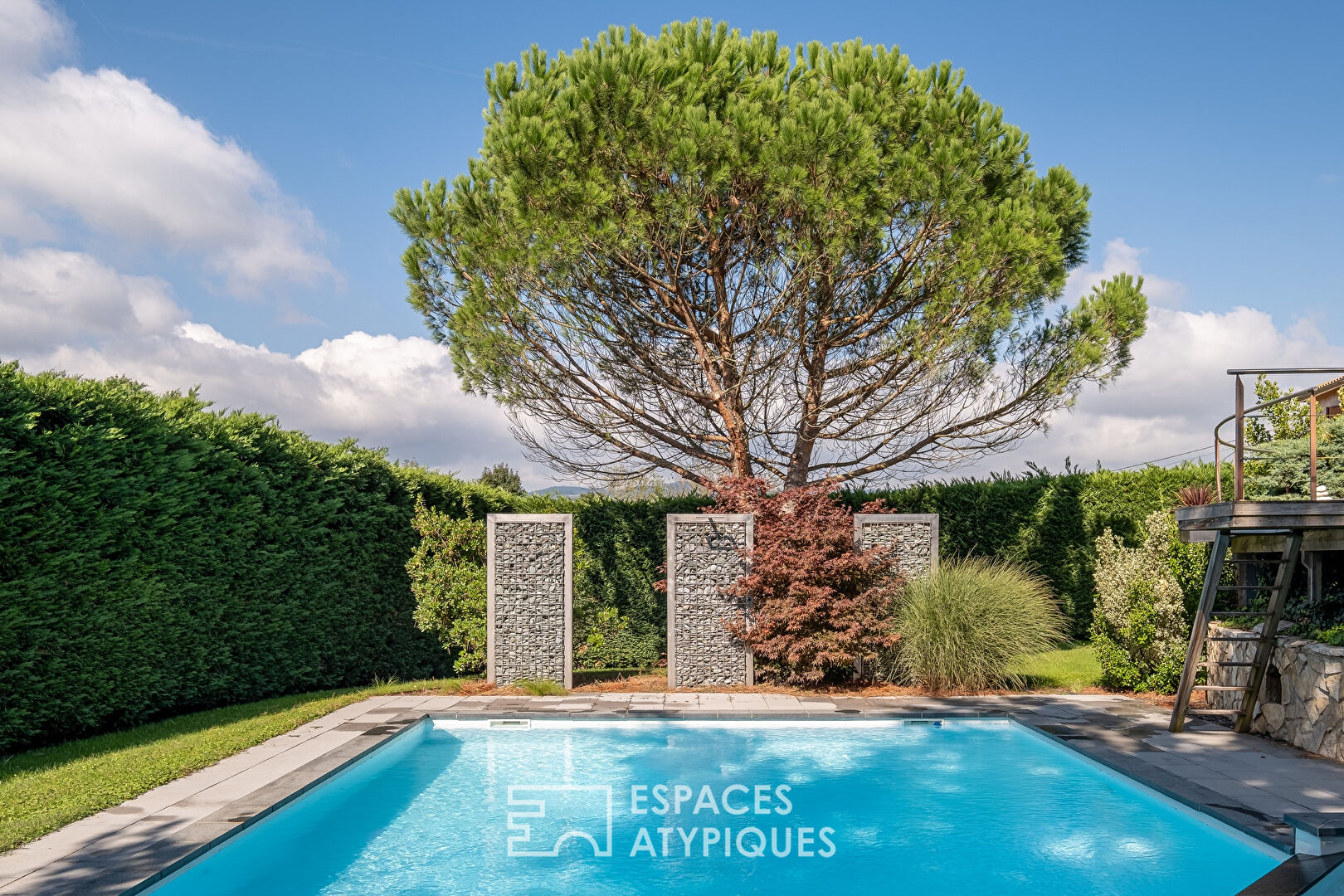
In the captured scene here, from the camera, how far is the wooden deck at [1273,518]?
6.57 m

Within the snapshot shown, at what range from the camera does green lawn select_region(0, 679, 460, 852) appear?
4836 mm

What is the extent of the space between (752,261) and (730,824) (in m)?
8.63

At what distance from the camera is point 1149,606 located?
8.65 meters

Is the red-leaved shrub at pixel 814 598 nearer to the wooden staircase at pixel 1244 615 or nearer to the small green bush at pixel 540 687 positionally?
the small green bush at pixel 540 687

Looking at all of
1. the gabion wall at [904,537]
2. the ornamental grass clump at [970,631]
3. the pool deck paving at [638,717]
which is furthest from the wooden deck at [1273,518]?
the gabion wall at [904,537]

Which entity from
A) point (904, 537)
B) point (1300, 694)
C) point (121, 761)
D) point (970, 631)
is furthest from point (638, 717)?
point (1300, 694)

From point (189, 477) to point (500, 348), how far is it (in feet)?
17.8

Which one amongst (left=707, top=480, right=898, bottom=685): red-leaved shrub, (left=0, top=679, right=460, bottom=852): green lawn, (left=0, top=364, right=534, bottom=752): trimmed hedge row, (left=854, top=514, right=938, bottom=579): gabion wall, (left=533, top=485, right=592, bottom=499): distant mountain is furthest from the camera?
(left=533, top=485, right=592, bottom=499): distant mountain

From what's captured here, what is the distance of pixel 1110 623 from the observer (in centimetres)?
902

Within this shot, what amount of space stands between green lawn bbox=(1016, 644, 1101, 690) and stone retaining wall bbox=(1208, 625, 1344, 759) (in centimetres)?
211

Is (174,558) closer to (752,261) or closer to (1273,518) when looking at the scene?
(752,261)

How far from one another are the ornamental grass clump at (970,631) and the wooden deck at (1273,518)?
2209mm

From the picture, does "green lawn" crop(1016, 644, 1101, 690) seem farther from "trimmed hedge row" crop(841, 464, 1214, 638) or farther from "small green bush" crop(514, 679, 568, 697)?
"small green bush" crop(514, 679, 568, 697)

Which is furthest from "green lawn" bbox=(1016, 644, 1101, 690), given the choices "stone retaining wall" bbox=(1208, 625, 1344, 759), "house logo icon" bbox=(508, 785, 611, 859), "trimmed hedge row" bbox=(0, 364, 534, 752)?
"trimmed hedge row" bbox=(0, 364, 534, 752)
